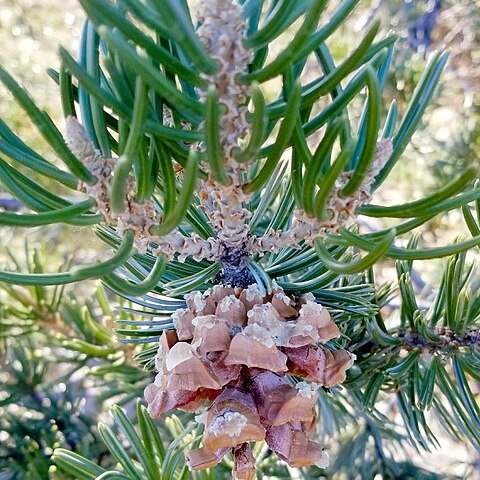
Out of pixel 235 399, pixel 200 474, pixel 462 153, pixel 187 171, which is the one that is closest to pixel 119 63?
pixel 187 171

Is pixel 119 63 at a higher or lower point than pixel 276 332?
higher

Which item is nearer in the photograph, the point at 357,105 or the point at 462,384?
the point at 462,384

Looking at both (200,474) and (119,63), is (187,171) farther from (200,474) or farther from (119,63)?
(200,474)

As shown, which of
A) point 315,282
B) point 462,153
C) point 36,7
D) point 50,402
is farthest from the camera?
point 36,7

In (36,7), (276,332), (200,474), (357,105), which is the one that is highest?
(36,7)
